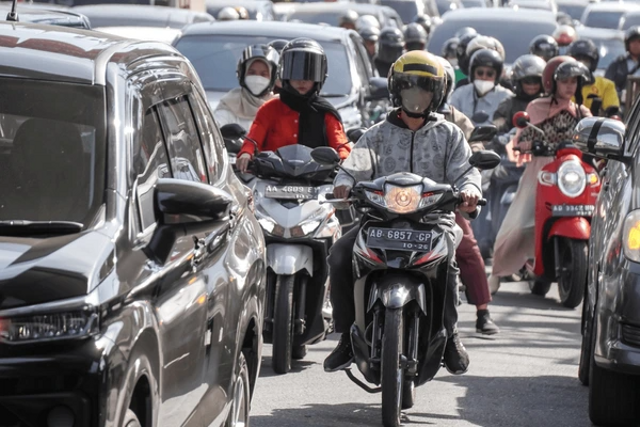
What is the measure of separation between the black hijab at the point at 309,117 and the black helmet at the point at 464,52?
24.1 feet

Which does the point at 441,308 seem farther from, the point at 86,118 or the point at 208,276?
the point at 86,118

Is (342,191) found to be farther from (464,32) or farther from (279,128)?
(464,32)

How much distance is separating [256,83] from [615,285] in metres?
4.75

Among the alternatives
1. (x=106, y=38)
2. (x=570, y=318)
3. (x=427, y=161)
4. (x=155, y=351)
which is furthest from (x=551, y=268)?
(x=155, y=351)

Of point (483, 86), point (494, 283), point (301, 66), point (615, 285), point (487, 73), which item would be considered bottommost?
point (494, 283)

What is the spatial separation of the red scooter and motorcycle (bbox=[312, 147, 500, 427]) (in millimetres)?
4576

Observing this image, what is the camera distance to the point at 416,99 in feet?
26.0

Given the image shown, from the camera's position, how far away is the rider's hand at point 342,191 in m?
7.76

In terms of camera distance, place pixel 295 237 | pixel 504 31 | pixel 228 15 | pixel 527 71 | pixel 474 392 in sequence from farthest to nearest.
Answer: pixel 504 31
pixel 228 15
pixel 527 71
pixel 295 237
pixel 474 392

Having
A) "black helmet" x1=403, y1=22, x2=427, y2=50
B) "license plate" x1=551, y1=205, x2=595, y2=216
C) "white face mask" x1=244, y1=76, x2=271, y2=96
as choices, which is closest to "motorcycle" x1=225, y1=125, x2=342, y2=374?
"white face mask" x1=244, y1=76, x2=271, y2=96

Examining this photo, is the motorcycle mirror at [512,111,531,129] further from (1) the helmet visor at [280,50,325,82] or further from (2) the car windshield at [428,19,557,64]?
(2) the car windshield at [428,19,557,64]

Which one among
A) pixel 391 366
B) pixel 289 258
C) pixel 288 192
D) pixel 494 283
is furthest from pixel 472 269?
pixel 391 366

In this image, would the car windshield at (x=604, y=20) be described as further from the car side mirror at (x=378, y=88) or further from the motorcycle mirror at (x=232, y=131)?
the motorcycle mirror at (x=232, y=131)

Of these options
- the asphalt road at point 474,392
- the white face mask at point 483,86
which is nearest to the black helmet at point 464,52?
the white face mask at point 483,86
